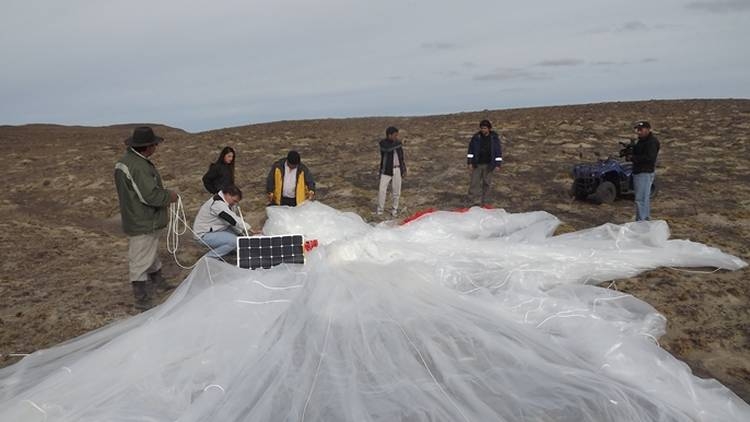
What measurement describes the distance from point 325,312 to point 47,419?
174 centimetres

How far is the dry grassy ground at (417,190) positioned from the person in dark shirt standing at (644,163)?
52cm

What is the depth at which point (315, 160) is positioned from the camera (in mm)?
13117

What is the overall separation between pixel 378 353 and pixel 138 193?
2.68m

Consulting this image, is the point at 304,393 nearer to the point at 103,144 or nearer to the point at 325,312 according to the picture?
the point at 325,312

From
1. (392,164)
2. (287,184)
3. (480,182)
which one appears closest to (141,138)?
(287,184)

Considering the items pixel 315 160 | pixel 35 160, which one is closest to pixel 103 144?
pixel 35 160

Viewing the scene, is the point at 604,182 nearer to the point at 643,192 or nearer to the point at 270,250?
the point at 643,192

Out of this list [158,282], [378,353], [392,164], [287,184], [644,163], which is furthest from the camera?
[392,164]

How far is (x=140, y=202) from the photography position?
4.97 m

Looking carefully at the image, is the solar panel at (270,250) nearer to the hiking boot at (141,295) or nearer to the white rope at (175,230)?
the white rope at (175,230)

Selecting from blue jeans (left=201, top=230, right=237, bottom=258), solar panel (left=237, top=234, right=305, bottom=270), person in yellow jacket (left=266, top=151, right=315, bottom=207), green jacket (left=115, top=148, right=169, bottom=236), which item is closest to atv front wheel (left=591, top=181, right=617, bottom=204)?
person in yellow jacket (left=266, top=151, right=315, bottom=207)

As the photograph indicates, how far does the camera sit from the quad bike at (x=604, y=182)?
8.59 metres

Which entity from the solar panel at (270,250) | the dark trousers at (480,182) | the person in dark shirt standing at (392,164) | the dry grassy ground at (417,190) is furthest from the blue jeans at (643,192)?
the solar panel at (270,250)

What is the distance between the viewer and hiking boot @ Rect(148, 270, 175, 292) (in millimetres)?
5512
